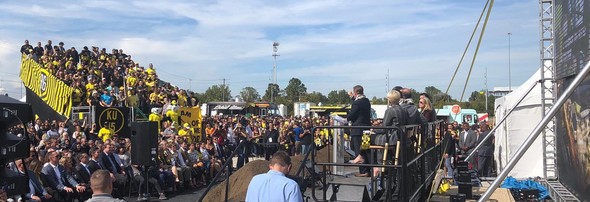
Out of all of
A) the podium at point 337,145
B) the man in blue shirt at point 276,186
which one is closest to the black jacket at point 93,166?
the podium at point 337,145

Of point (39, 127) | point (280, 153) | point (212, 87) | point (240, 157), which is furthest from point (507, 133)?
point (212, 87)

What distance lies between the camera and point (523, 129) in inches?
580

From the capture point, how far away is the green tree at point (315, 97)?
98119mm

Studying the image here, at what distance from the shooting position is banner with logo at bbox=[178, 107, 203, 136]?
20573 millimetres

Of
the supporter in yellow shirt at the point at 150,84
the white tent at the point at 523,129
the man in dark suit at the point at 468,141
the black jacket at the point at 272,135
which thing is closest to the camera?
the white tent at the point at 523,129

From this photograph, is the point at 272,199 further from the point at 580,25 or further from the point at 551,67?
the point at 551,67

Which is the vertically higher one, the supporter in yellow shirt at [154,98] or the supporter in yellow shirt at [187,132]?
the supporter in yellow shirt at [154,98]

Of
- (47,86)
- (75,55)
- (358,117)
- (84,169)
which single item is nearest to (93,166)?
(84,169)

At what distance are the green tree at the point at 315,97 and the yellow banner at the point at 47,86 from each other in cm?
7438

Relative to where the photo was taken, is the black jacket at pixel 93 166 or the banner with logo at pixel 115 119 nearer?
the black jacket at pixel 93 166

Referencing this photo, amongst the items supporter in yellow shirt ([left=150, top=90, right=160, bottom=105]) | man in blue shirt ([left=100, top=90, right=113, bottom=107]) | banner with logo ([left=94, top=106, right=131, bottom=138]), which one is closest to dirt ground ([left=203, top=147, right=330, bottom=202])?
banner with logo ([left=94, top=106, right=131, bottom=138])

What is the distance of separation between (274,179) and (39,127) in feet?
44.2

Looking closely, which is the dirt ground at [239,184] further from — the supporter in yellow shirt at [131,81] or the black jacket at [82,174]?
the supporter in yellow shirt at [131,81]

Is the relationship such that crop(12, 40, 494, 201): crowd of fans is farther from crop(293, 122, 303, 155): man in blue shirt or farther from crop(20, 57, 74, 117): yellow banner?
crop(20, 57, 74, 117): yellow banner
